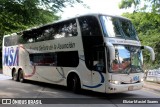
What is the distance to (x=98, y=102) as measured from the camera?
11.0 metres

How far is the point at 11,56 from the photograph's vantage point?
68.8 ft

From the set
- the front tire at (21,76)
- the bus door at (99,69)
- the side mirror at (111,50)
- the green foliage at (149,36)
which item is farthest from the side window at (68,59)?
the green foliage at (149,36)

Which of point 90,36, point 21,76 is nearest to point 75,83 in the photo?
point 90,36

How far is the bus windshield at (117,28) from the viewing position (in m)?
12.1

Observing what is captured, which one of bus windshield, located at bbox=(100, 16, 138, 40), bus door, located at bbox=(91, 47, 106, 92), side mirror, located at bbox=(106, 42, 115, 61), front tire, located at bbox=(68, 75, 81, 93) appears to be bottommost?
front tire, located at bbox=(68, 75, 81, 93)

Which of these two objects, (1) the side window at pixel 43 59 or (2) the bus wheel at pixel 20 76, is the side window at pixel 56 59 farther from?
(2) the bus wheel at pixel 20 76

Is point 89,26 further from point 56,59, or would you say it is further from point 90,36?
point 56,59

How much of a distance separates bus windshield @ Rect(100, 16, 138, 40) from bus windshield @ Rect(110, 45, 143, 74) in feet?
2.00

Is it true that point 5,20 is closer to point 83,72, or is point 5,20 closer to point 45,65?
point 83,72

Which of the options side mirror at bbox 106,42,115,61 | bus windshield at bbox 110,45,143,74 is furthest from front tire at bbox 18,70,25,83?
side mirror at bbox 106,42,115,61

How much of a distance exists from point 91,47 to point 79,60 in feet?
3.69

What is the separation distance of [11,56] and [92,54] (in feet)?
33.8

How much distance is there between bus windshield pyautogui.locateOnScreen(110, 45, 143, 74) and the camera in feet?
38.5

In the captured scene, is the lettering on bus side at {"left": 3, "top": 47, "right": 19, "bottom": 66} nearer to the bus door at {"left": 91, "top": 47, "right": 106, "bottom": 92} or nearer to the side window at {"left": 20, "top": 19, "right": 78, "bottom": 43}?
the side window at {"left": 20, "top": 19, "right": 78, "bottom": 43}
